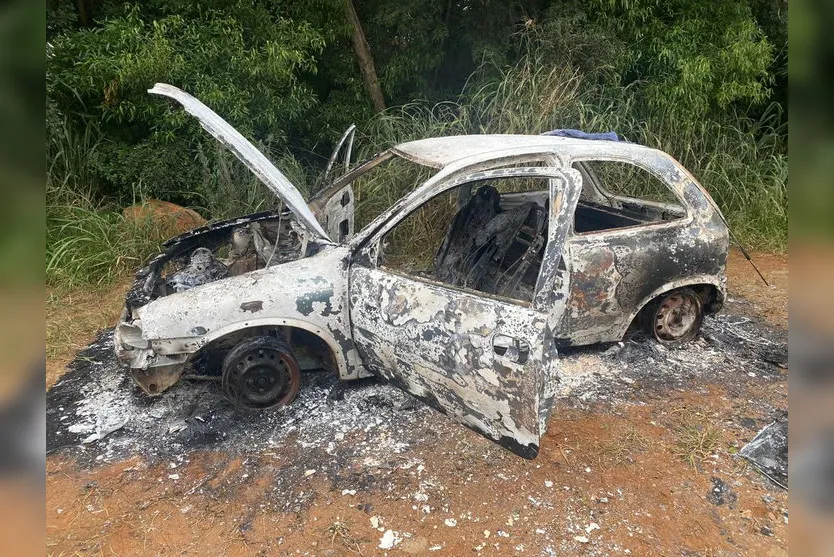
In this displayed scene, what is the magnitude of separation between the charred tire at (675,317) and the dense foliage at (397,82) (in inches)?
102

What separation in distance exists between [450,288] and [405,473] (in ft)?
3.46

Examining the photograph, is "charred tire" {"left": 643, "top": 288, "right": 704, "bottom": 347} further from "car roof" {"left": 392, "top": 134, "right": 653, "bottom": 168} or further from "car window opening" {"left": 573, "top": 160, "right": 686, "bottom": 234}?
"car roof" {"left": 392, "top": 134, "right": 653, "bottom": 168}

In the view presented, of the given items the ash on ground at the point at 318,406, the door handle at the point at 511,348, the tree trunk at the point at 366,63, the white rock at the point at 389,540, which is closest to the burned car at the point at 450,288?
the door handle at the point at 511,348

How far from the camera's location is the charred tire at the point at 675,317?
4.16m

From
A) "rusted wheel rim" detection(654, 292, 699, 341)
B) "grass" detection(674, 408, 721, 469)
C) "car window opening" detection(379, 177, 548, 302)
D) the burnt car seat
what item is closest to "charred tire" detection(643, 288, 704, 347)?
"rusted wheel rim" detection(654, 292, 699, 341)

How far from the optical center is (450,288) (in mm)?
2984

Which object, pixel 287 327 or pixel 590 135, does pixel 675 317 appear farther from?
pixel 287 327

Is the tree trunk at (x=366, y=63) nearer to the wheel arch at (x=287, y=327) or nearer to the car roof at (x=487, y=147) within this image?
the car roof at (x=487, y=147)

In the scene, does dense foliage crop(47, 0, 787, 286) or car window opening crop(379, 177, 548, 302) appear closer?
car window opening crop(379, 177, 548, 302)

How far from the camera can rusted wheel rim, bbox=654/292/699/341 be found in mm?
4195

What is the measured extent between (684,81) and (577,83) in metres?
1.34

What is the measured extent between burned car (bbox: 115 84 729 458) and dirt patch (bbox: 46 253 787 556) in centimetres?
32
